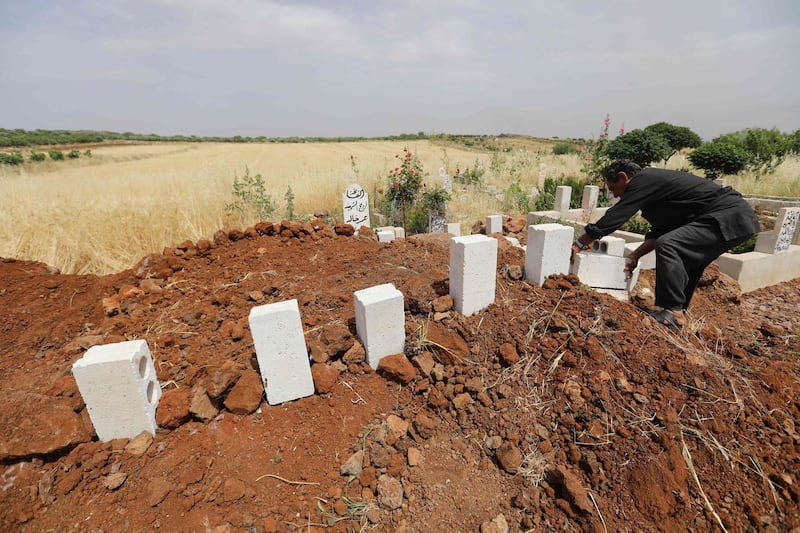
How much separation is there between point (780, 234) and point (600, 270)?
3413mm

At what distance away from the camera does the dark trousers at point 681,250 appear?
309 cm

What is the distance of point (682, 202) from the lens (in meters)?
3.20

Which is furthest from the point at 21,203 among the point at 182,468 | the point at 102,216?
the point at 182,468

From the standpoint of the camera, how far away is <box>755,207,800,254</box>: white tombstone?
4.81 metres

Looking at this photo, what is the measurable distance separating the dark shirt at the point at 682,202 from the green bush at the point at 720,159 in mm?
9981

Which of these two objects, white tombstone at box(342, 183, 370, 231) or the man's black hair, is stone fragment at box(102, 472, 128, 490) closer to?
the man's black hair

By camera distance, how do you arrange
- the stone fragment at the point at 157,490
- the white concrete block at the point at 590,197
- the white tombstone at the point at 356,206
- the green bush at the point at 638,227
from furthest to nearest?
the white concrete block at the point at 590,197, the green bush at the point at 638,227, the white tombstone at the point at 356,206, the stone fragment at the point at 157,490

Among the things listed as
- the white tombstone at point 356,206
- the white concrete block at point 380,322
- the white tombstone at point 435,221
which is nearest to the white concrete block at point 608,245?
the white concrete block at point 380,322

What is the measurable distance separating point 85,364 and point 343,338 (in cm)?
127

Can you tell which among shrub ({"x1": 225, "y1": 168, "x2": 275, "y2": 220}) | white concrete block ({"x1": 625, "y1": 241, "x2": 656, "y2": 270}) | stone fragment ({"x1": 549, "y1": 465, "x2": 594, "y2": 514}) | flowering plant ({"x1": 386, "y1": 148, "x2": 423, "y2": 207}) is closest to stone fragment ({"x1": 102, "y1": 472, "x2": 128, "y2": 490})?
stone fragment ({"x1": 549, "y1": 465, "x2": 594, "y2": 514})

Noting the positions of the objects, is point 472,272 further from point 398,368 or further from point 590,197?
point 590,197

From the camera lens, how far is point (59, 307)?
Result: 135 inches

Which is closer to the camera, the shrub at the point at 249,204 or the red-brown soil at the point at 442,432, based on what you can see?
the red-brown soil at the point at 442,432

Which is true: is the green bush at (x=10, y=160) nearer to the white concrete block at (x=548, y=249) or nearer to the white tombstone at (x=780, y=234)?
the white concrete block at (x=548, y=249)
